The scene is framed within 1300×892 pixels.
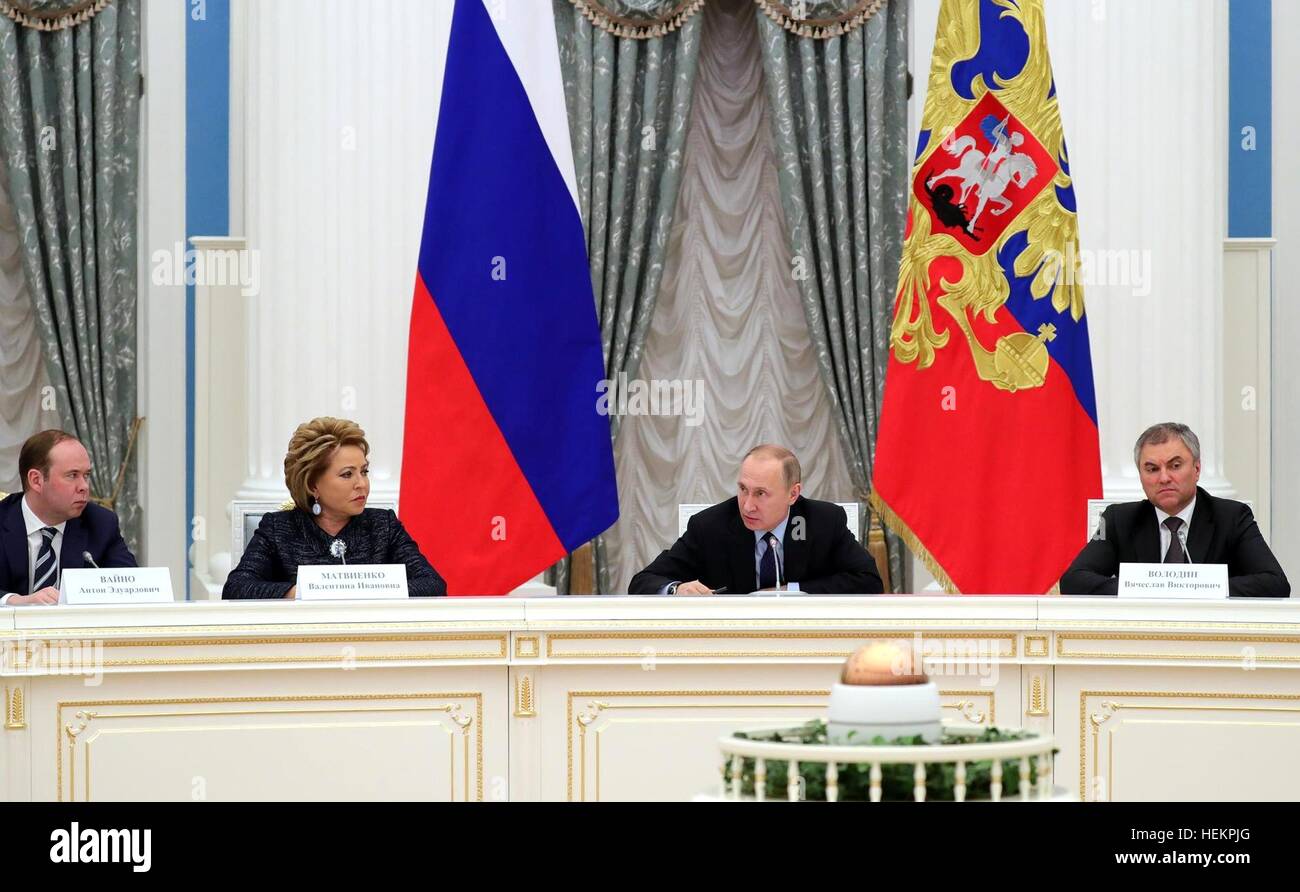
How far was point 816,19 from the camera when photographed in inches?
249

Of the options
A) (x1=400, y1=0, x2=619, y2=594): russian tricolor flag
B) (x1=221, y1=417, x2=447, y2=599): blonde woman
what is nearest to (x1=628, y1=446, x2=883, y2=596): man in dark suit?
(x1=400, y1=0, x2=619, y2=594): russian tricolor flag

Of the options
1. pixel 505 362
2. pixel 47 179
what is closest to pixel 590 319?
pixel 505 362

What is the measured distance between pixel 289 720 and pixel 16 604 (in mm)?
737

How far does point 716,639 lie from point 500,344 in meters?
1.34

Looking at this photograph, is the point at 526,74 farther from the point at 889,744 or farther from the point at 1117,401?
the point at 889,744

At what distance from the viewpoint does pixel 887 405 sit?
16.8ft

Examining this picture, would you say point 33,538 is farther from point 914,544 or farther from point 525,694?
point 914,544

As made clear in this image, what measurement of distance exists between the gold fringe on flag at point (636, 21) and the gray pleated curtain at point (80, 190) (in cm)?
174

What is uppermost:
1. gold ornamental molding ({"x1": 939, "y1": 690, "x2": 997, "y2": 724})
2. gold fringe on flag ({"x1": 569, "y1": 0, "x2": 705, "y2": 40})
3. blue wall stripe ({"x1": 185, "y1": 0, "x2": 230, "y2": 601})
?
gold fringe on flag ({"x1": 569, "y1": 0, "x2": 705, "y2": 40})

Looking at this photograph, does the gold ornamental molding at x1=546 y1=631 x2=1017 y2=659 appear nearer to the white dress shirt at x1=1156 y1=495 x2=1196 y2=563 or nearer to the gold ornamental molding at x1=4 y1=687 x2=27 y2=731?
the white dress shirt at x1=1156 y1=495 x2=1196 y2=563

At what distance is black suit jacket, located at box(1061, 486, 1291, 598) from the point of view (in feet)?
14.0

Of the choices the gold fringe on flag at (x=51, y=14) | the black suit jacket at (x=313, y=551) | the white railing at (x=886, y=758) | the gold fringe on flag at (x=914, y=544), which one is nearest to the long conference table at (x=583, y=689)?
the black suit jacket at (x=313, y=551)

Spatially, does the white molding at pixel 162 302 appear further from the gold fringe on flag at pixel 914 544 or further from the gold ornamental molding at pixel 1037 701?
the gold ornamental molding at pixel 1037 701

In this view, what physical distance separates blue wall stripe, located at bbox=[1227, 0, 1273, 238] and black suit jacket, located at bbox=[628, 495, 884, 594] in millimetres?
2920
